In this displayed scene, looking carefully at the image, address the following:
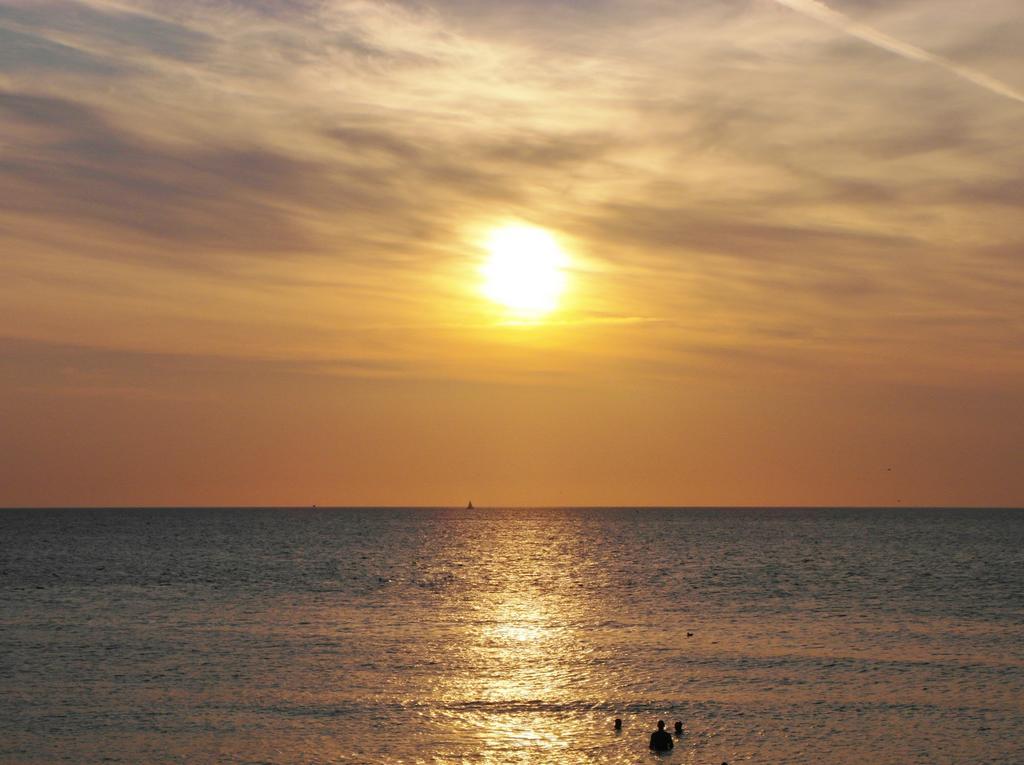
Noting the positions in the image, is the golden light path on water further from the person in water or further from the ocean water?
the person in water

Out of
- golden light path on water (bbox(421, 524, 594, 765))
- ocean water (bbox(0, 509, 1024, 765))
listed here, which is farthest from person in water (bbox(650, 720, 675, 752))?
golden light path on water (bbox(421, 524, 594, 765))

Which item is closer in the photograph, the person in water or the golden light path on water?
the person in water

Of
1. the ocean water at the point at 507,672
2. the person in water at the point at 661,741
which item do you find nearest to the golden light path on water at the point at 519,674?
the ocean water at the point at 507,672

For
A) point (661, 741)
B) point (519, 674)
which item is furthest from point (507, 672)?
point (661, 741)

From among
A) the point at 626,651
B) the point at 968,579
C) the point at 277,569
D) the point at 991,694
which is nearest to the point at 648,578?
the point at 968,579

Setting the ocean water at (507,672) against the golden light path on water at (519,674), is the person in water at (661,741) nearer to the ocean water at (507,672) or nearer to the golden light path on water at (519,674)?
the ocean water at (507,672)

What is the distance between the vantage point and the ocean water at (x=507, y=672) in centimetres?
4409

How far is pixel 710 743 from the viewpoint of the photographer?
4441cm

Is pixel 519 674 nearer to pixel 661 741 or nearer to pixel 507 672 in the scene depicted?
pixel 507 672

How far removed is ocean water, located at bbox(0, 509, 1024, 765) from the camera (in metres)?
44.1

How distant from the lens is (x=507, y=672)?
195 ft

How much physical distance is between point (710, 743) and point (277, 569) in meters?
103

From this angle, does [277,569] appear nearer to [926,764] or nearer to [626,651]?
Result: [626,651]

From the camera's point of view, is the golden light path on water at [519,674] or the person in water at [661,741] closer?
the person in water at [661,741]
